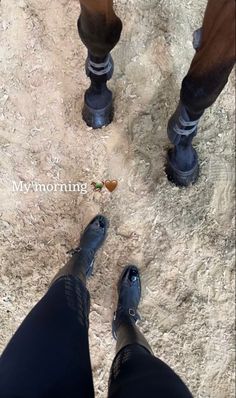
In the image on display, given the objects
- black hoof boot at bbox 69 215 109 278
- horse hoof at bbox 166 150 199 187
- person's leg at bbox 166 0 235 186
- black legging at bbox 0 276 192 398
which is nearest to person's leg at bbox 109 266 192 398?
black legging at bbox 0 276 192 398

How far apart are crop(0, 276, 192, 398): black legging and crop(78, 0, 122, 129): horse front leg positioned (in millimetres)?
470

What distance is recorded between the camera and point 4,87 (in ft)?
4.04

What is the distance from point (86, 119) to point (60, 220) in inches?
10.1

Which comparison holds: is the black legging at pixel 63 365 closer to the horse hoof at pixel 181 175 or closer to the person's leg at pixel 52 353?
the person's leg at pixel 52 353

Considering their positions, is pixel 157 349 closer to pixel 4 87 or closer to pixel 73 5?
pixel 4 87

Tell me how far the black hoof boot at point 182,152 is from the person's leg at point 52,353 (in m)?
0.39

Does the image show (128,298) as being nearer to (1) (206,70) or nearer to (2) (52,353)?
(2) (52,353)

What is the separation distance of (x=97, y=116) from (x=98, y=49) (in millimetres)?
279

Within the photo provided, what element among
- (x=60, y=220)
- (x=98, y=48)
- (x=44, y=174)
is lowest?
(x=60, y=220)

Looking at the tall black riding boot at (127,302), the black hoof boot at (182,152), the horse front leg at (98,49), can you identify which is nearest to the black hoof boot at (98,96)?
the horse front leg at (98,49)

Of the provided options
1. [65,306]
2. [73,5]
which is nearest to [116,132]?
[73,5]

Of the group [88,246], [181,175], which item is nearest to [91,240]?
[88,246]

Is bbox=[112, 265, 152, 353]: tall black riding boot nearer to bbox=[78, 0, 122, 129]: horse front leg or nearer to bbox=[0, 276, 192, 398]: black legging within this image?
bbox=[0, 276, 192, 398]: black legging

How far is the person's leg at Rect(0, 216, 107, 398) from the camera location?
0.75 m
